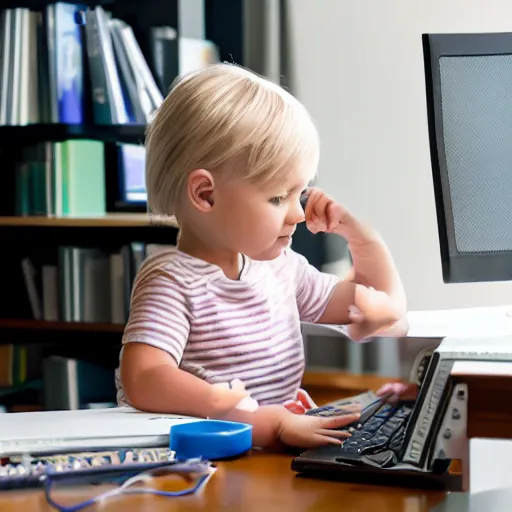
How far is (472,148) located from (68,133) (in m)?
1.97

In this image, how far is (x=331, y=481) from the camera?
0.85m

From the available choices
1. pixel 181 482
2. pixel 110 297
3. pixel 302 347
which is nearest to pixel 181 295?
pixel 302 347

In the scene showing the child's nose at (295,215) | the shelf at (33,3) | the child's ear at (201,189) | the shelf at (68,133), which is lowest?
the child's nose at (295,215)

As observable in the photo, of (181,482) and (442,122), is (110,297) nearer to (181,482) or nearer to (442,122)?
(442,122)

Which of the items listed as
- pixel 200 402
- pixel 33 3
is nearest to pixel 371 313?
pixel 200 402

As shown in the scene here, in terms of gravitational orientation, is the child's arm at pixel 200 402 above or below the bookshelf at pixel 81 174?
below

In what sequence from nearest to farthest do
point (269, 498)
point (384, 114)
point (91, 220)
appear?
point (269, 498), point (91, 220), point (384, 114)

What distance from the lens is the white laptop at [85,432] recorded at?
93cm

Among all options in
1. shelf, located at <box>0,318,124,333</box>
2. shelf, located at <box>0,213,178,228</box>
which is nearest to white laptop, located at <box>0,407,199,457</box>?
shelf, located at <box>0,213,178,228</box>

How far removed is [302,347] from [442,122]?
0.35 meters

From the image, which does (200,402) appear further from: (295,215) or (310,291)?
(310,291)

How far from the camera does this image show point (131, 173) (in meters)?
2.92

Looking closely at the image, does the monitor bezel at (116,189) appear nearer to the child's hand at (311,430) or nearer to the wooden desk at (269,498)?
the child's hand at (311,430)

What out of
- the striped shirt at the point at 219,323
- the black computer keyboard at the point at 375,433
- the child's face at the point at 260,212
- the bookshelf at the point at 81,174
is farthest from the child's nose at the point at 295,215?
the bookshelf at the point at 81,174
